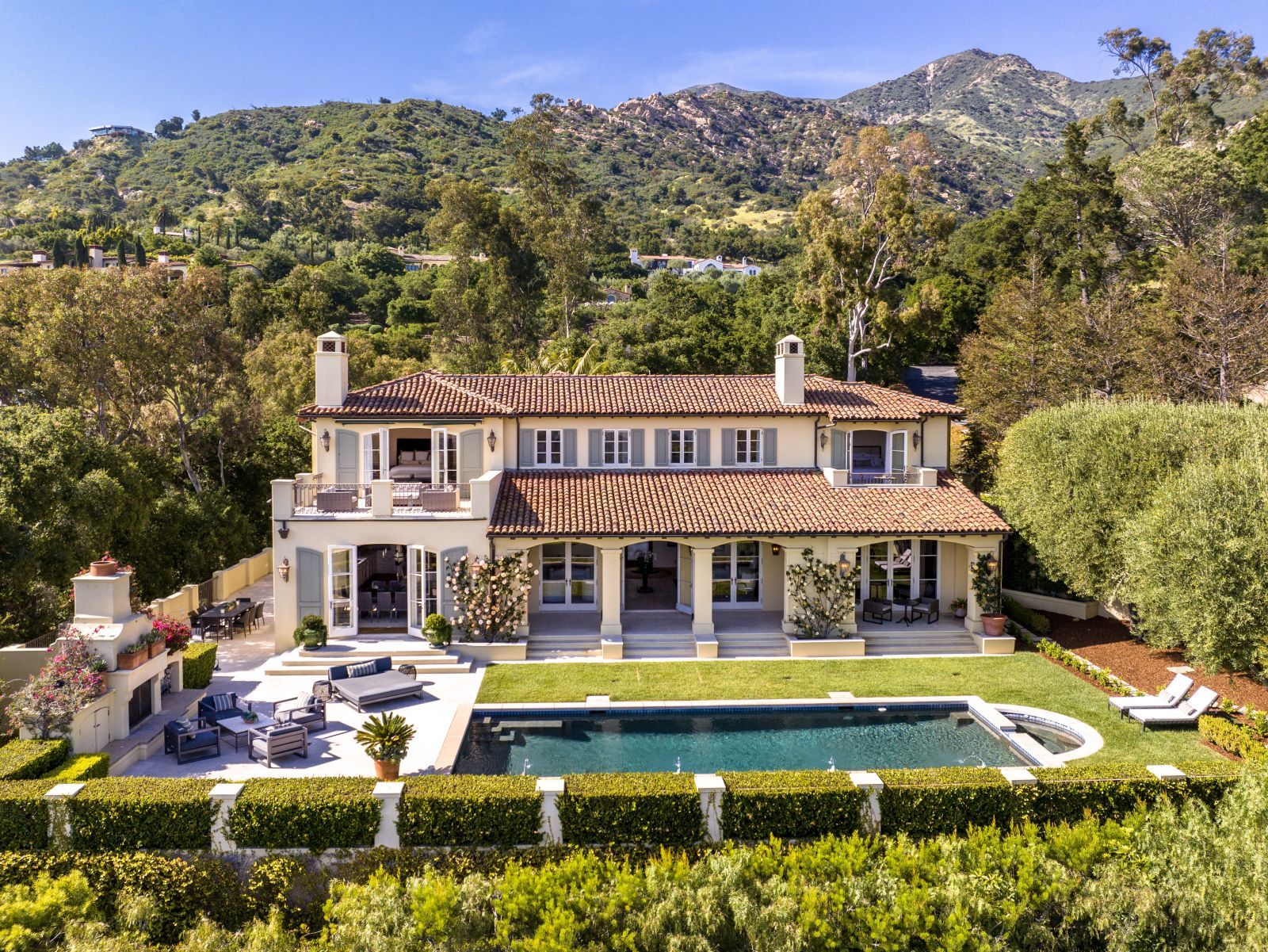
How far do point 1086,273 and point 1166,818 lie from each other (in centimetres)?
4539

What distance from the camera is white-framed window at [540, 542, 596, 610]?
27.2 m

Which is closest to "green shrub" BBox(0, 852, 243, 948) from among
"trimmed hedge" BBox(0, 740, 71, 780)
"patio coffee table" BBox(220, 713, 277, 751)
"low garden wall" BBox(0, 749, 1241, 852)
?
"low garden wall" BBox(0, 749, 1241, 852)

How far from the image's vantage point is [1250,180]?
184 ft

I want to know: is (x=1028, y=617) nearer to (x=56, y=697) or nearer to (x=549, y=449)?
(x=549, y=449)

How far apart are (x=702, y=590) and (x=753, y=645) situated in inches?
84.3

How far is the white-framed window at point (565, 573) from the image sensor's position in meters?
27.2

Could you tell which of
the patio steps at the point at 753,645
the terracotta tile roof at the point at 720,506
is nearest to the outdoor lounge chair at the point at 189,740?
the terracotta tile roof at the point at 720,506

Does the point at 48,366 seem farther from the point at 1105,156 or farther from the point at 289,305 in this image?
the point at 1105,156

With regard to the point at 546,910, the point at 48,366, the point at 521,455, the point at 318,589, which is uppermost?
the point at 48,366

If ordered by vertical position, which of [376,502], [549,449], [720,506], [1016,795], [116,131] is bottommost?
[1016,795]

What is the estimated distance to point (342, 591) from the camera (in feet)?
79.4

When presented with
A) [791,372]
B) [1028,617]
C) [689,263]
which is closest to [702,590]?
[791,372]

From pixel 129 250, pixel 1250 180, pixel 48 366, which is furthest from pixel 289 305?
pixel 1250 180

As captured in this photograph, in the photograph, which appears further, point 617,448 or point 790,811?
point 617,448
